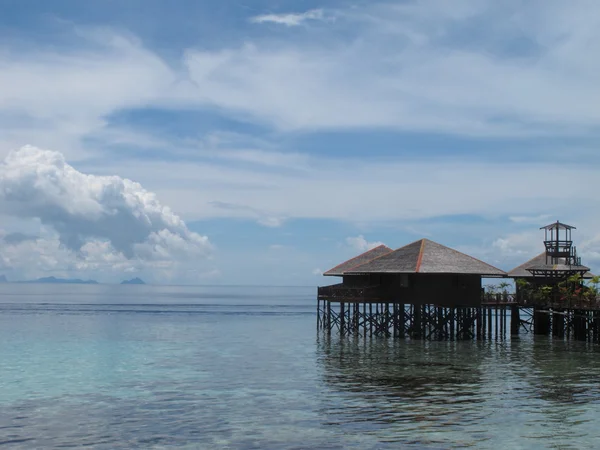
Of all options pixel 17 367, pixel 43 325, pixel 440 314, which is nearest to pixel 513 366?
pixel 440 314

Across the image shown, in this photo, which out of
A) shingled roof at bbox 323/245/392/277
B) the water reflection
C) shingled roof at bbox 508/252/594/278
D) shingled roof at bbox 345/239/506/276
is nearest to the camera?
the water reflection

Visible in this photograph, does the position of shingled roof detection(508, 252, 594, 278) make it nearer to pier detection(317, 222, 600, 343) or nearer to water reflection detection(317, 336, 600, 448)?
pier detection(317, 222, 600, 343)

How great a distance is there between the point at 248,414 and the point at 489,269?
28.4m

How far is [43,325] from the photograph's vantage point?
224ft

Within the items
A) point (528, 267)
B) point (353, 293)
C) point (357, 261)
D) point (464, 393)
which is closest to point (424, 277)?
point (353, 293)

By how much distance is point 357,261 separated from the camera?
180 ft

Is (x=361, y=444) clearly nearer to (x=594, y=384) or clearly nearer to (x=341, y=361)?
(x=594, y=384)

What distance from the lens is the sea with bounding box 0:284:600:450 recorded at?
1959 cm

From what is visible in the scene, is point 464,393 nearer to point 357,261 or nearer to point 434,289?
point 434,289

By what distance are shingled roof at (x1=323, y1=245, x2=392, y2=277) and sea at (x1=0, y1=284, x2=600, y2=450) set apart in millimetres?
9299

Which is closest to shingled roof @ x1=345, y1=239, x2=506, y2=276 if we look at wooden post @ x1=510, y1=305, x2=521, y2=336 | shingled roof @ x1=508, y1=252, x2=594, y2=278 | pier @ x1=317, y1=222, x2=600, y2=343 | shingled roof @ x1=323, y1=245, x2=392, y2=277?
pier @ x1=317, y1=222, x2=600, y2=343

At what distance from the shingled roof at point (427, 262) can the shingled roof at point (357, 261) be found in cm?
443

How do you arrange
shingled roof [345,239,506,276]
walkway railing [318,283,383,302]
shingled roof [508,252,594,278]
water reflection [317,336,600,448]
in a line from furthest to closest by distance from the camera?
shingled roof [508,252,594,278], walkway railing [318,283,383,302], shingled roof [345,239,506,276], water reflection [317,336,600,448]

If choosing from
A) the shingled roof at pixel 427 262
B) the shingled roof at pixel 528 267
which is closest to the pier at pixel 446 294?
the shingled roof at pixel 427 262
